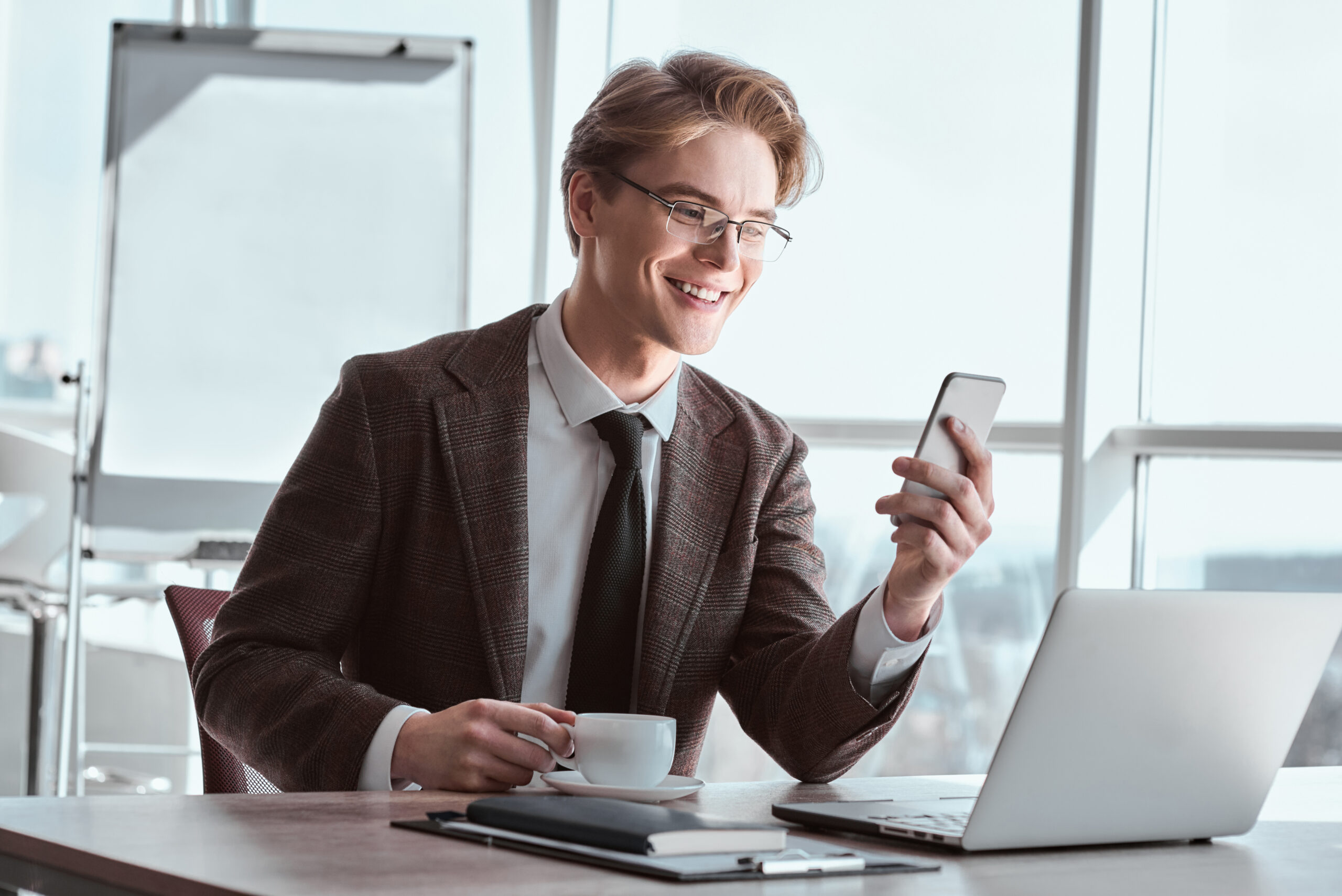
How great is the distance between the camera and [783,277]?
3.47m

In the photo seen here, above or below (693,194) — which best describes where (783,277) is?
above

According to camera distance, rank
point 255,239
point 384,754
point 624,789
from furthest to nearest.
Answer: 1. point 255,239
2. point 384,754
3. point 624,789

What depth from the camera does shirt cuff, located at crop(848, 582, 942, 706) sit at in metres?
1.33

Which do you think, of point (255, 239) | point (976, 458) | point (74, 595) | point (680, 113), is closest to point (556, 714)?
point (976, 458)

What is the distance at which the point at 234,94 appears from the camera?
3326 millimetres

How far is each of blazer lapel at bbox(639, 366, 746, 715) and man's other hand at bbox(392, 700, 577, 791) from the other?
360 mm

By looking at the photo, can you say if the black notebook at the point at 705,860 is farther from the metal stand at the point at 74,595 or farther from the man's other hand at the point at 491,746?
the metal stand at the point at 74,595

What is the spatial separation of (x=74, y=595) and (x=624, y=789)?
7.79 ft

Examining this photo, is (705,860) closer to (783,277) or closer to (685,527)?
(685,527)

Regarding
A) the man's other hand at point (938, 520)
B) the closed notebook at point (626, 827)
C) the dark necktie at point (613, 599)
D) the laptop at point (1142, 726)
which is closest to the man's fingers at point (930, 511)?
the man's other hand at point (938, 520)

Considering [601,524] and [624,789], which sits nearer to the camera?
[624,789]

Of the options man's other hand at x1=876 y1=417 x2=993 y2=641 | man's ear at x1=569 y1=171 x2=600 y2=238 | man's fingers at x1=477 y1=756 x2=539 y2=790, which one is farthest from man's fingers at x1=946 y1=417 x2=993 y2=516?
man's ear at x1=569 y1=171 x2=600 y2=238

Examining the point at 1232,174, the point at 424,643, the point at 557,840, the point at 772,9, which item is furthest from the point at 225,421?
the point at 557,840

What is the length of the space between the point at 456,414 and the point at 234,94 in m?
2.08
